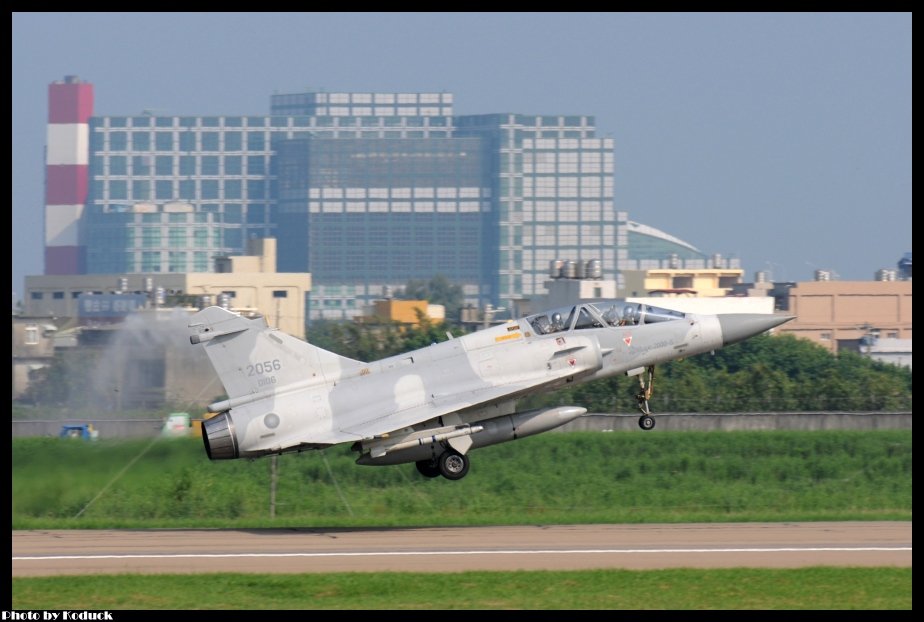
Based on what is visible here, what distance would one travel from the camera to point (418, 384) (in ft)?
94.2

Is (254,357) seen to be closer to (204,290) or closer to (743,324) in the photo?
(743,324)

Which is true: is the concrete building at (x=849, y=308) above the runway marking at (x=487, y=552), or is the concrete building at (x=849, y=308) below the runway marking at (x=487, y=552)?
above

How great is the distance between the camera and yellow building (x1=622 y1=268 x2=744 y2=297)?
112 m

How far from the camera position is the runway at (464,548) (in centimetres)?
2294

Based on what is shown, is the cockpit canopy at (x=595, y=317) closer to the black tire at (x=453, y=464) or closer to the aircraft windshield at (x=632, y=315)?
the aircraft windshield at (x=632, y=315)

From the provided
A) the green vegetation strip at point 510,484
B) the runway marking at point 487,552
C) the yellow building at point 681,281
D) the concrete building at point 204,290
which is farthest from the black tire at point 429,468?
the concrete building at point 204,290

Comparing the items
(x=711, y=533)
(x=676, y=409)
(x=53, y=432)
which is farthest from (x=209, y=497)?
(x=676, y=409)

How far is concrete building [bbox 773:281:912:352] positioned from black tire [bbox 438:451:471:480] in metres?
78.1

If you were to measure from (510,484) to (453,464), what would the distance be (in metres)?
11.8

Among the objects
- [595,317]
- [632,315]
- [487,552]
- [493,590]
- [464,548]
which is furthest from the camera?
[632,315]

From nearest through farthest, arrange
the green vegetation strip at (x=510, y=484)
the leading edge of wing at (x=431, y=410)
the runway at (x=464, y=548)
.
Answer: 1. the runway at (x=464, y=548)
2. the leading edge of wing at (x=431, y=410)
3. the green vegetation strip at (x=510, y=484)

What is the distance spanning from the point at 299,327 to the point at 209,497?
79699mm

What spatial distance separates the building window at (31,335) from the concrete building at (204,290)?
2110 cm

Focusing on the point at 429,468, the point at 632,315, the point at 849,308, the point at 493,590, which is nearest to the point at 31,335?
the point at 849,308
